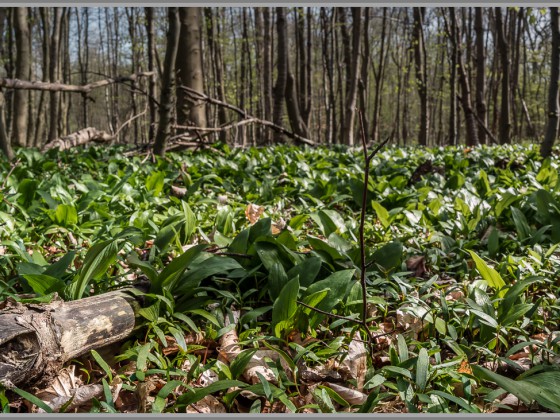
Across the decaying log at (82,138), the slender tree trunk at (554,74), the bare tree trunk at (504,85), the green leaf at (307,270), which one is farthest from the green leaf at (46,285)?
the bare tree trunk at (504,85)

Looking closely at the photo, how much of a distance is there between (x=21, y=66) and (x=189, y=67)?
4.18m

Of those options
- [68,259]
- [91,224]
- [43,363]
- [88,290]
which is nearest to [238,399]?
[43,363]

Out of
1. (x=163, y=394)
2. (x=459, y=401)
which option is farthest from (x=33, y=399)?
(x=459, y=401)

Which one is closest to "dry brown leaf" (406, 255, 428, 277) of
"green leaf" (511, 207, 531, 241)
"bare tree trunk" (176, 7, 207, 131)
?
"green leaf" (511, 207, 531, 241)

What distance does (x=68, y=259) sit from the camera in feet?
7.22

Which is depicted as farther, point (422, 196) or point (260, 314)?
point (422, 196)

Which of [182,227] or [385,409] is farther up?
[182,227]

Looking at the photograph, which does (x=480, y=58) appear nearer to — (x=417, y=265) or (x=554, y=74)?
(x=554, y=74)

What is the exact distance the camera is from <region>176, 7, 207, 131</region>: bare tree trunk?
27.3 ft

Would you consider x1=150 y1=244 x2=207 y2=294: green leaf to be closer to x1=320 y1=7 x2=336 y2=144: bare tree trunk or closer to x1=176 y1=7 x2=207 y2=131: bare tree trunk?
x1=176 y1=7 x2=207 y2=131: bare tree trunk

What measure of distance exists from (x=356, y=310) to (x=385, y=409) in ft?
1.85

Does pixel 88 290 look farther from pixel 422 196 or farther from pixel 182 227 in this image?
pixel 422 196

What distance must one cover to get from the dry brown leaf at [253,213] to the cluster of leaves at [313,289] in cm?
2

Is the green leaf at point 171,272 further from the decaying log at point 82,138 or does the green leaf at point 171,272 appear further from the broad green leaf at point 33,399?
the decaying log at point 82,138
